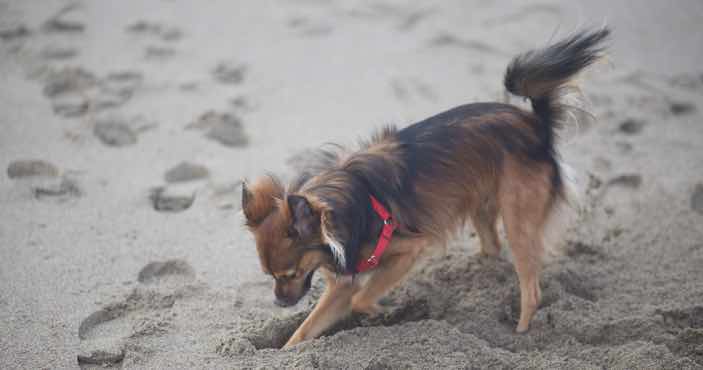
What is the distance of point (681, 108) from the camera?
5.36m

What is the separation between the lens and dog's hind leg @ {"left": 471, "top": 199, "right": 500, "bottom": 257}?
3869mm

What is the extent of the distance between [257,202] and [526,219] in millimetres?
1511

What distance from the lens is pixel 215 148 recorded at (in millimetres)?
4891

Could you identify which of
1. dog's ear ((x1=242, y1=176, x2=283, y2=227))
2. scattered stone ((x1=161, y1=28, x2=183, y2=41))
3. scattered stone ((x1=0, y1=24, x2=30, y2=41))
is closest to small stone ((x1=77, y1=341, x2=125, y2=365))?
Answer: dog's ear ((x1=242, y1=176, x2=283, y2=227))

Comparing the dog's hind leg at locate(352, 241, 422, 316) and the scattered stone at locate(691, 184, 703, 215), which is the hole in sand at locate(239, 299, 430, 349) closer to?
the dog's hind leg at locate(352, 241, 422, 316)

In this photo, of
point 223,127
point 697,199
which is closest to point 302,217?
point 223,127

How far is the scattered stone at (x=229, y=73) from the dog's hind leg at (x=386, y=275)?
280 centimetres

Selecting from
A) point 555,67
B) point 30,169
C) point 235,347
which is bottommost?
point 30,169

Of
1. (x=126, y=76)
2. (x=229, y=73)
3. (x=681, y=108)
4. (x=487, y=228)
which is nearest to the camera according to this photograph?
(x=487, y=228)

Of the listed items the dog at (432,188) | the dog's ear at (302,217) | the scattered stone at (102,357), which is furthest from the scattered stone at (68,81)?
the dog's ear at (302,217)

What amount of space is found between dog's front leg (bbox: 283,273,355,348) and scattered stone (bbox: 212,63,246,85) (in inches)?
107

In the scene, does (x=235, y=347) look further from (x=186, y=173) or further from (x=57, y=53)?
(x=57, y=53)

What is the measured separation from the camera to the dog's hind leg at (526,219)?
11.5 ft

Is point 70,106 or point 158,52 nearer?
point 70,106
